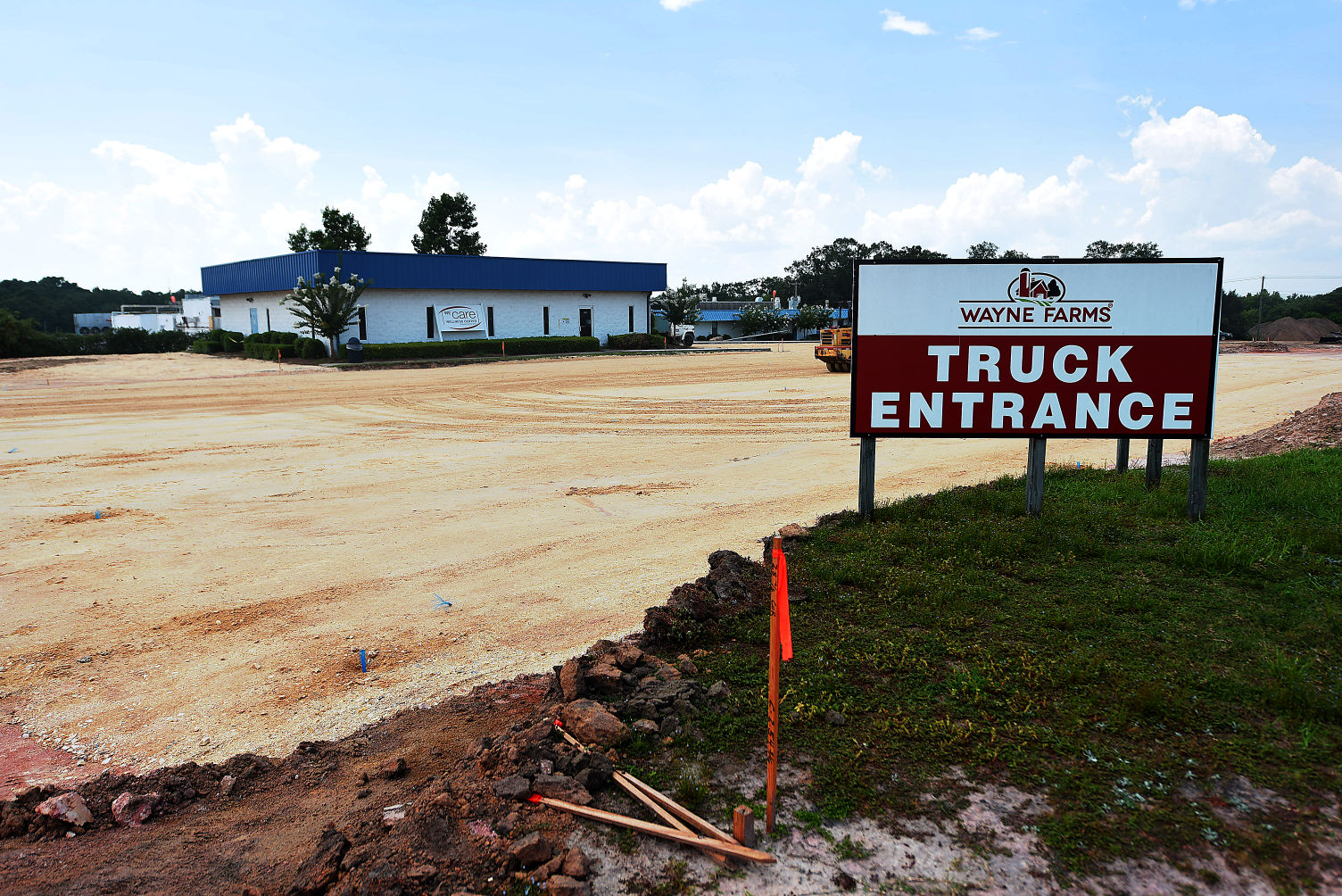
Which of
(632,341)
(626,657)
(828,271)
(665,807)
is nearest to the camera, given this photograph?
(665,807)

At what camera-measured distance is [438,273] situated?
46844 millimetres

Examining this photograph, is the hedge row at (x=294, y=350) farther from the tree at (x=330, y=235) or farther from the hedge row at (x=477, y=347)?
the tree at (x=330, y=235)

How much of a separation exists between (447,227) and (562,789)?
8380cm

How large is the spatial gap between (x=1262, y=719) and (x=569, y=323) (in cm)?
5073

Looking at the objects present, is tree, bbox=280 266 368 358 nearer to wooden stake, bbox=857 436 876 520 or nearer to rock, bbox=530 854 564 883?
wooden stake, bbox=857 436 876 520

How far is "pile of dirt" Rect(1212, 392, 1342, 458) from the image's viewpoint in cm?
1318

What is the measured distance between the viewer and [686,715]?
454 cm

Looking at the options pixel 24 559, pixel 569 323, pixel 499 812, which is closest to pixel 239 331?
pixel 569 323

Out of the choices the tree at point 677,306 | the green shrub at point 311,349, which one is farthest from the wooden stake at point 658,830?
the tree at point 677,306

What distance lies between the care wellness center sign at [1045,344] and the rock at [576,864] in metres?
5.96

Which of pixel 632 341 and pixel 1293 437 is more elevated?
pixel 632 341

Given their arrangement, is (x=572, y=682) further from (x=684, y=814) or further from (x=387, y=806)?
(x=684, y=814)

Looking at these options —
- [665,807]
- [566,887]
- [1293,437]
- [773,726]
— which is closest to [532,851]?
[566,887]

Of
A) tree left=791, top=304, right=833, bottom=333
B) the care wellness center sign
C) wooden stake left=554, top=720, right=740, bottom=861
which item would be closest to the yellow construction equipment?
the care wellness center sign
